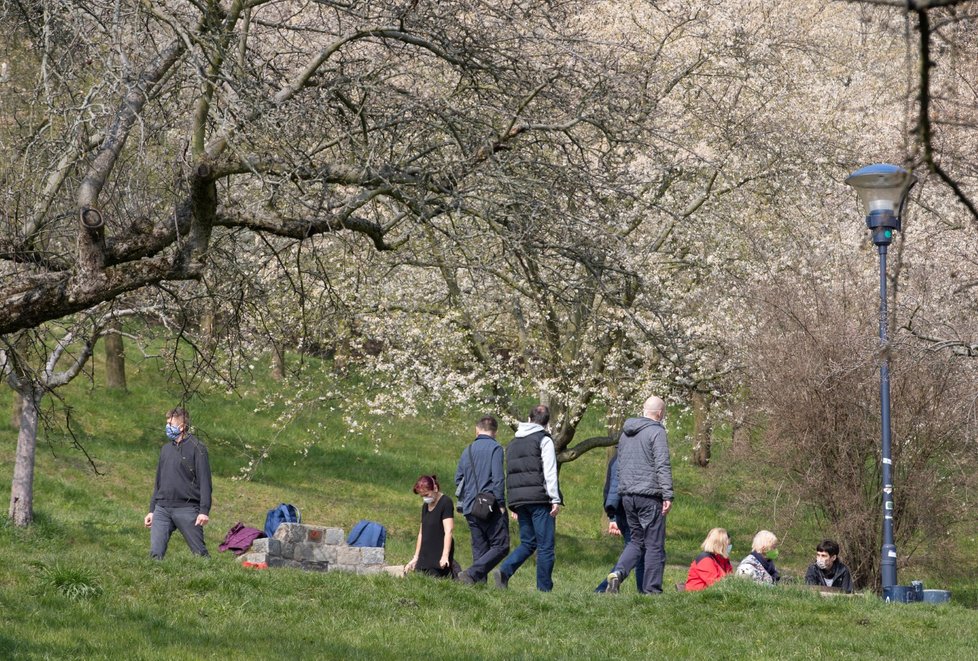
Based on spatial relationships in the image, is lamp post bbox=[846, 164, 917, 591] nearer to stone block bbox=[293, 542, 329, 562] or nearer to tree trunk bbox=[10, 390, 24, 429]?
stone block bbox=[293, 542, 329, 562]

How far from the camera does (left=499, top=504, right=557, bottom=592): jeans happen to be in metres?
11.1

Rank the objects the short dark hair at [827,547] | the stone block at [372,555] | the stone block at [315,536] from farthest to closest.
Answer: the stone block at [372,555], the stone block at [315,536], the short dark hair at [827,547]

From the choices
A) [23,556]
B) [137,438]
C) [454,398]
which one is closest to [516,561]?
[23,556]

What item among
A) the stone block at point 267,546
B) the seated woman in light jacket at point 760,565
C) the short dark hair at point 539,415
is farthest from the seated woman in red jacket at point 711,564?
the stone block at point 267,546

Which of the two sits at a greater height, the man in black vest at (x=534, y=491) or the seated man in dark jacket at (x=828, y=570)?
the man in black vest at (x=534, y=491)

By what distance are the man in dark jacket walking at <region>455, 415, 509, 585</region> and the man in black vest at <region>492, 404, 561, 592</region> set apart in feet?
0.43

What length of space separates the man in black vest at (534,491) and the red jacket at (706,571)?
62.1 inches

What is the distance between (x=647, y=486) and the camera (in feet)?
35.8

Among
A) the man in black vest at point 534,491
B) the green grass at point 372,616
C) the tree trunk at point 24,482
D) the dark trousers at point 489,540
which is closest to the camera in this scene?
Result: the green grass at point 372,616

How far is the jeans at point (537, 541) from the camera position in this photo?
11078 millimetres

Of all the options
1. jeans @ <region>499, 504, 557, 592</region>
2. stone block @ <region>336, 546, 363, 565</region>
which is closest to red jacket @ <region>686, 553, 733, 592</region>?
jeans @ <region>499, 504, 557, 592</region>

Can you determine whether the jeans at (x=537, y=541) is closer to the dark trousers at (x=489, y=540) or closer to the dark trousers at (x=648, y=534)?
the dark trousers at (x=489, y=540)

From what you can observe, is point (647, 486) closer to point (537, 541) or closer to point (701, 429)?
point (537, 541)

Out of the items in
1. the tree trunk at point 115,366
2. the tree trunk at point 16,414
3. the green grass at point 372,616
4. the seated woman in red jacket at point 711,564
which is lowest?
the green grass at point 372,616
